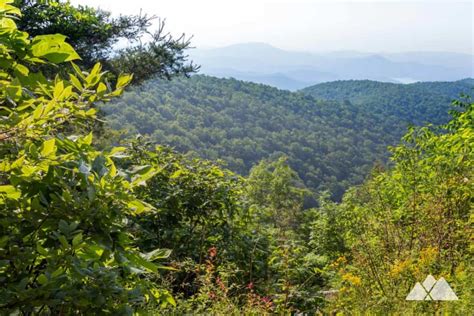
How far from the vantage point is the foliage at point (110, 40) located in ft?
23.9

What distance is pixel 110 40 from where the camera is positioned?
29.9ft

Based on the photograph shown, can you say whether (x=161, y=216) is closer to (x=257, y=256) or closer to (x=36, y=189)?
(x=257, y=256)

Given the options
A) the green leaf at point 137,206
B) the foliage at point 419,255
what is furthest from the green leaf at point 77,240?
the foliage at point 419,255

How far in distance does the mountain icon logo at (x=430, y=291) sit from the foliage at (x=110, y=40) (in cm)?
641

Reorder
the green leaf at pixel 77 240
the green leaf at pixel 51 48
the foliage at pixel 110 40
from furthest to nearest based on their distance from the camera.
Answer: the foliage at pixel 110 40
the green leaf at pixel 51 48
the green leaf at pixel 77 240

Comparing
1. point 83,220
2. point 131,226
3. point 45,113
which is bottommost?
point 131,226

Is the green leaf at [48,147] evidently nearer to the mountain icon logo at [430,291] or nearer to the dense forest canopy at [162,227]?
the dense forest canopy at [162,227]

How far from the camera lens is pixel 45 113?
841 mm

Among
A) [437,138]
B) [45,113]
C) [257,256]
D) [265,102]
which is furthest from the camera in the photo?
[265,102]

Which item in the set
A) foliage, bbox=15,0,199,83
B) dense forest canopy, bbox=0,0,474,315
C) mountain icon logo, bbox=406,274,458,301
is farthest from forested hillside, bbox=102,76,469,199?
mountain icon logo, bbox=406,274,458,301

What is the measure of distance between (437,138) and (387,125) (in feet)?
317

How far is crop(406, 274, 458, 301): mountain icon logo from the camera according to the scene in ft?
11.3

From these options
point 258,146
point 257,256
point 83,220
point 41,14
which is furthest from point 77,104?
point 258,146

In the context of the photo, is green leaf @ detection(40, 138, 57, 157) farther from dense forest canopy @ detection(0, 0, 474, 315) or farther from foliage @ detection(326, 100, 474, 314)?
foliage @ detection(326, 100, 474, 314)
